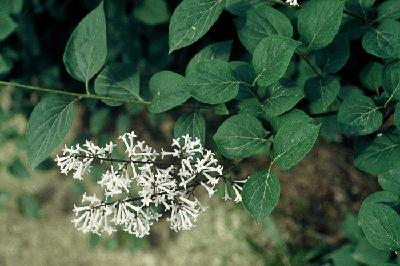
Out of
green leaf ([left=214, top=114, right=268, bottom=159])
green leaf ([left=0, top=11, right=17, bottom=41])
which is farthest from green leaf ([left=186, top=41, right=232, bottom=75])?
green leaf ([left=0, top=11, right=17, bottom=41])

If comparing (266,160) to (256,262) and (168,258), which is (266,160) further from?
(168,258)

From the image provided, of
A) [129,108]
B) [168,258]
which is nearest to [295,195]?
[168,258]

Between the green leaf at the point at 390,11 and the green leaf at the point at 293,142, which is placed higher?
the green leaf at the point at 390,11

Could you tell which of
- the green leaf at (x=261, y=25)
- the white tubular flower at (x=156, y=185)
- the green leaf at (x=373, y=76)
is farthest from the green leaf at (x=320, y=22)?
the white tubular flower at (x=156, y=185)

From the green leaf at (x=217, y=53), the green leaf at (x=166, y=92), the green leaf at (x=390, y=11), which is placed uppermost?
the green leaf at (x=390, y=11)

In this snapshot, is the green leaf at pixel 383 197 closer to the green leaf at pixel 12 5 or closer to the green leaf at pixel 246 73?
the green leaf at pixel 246 73

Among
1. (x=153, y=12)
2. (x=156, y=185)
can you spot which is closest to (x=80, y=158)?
(x=156, y=185)

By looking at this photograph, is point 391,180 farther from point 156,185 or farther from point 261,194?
point 156,185
